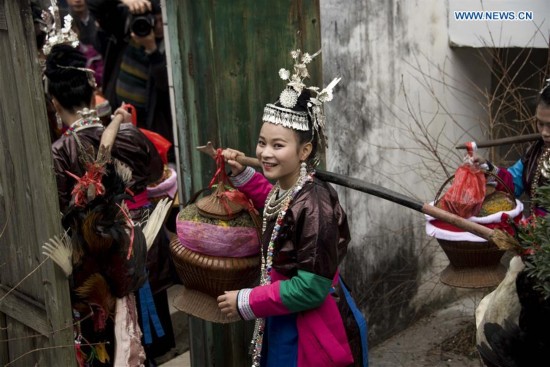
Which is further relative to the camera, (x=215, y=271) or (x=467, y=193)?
(x=467, y=193)

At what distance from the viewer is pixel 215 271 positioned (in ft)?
12.5

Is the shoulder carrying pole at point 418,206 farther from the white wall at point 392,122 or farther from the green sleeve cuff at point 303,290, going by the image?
the white wall at point 392,122

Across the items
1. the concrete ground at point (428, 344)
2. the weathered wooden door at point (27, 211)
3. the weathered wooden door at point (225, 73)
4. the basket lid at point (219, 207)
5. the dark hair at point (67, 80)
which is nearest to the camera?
the weathered wooden door at point (27, 211)

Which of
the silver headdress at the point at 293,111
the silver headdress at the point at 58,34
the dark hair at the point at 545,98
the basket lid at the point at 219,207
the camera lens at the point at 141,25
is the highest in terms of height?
the silver headdress at the point at 58,34

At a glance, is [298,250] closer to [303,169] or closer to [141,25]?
[303,169]

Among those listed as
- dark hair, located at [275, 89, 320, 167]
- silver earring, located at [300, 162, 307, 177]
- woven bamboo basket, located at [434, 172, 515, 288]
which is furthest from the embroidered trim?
woven bamboo basket, located at [434, 172, 515, 288]

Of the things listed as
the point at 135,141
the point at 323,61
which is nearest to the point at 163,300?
the point at 135,141

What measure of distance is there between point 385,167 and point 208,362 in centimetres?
181

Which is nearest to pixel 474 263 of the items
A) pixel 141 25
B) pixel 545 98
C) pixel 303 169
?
pixel 545 98

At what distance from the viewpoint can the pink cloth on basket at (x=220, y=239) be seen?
3795 millimetres

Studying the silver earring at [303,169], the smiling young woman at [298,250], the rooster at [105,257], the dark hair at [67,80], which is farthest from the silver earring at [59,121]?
the silver earring at [303,169]

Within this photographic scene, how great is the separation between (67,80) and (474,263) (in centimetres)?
240

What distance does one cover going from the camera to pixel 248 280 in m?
3.94

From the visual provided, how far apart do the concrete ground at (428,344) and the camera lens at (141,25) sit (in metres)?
1.94
